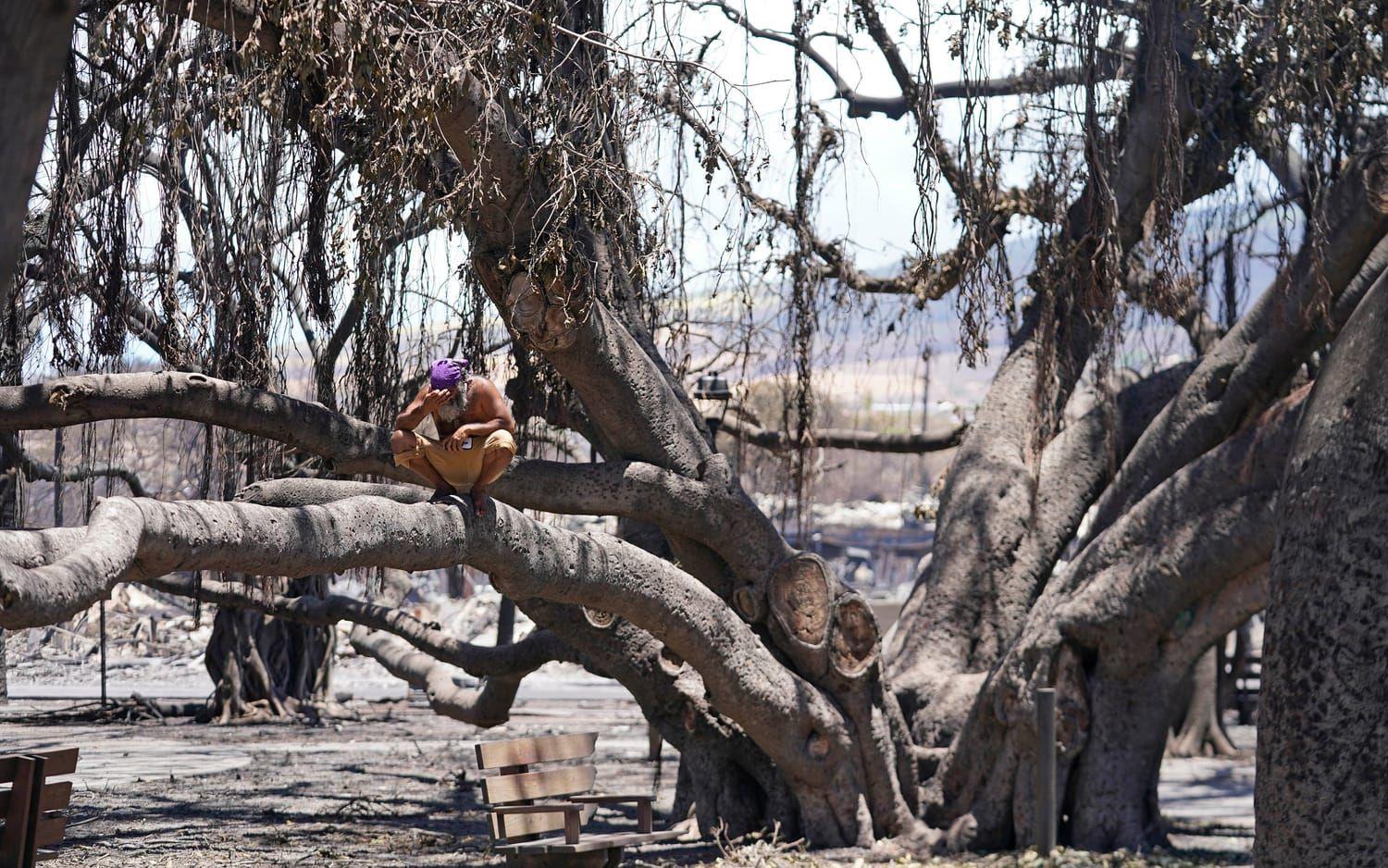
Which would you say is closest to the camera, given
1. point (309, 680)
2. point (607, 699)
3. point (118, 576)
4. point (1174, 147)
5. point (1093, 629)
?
point (118, 576)

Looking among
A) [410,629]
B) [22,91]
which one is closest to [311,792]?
[410,629]

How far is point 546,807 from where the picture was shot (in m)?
6.83

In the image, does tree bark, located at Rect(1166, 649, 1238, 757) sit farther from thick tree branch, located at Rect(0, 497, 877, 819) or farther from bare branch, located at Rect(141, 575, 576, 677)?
bare branch, located at Rect(141, 575, 576, 677)

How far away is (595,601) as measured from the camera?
6520 mm

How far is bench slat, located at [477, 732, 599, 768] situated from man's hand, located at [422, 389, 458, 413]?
254 centimetres

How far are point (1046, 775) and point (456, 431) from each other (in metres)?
3.33

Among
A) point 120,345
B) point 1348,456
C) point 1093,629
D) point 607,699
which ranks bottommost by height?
point 607,699

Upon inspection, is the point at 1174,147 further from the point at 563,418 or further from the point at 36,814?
the point at 36,814

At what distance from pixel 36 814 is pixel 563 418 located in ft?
11.6

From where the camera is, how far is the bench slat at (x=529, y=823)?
6934 mm

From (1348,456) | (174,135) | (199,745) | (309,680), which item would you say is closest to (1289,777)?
(1348,456)

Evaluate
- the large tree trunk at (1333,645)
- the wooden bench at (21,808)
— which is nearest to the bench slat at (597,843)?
the wooden bench at (21,808)

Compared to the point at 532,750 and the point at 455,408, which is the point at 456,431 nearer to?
the point at 455,408

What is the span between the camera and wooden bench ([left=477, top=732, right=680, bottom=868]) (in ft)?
22.3
